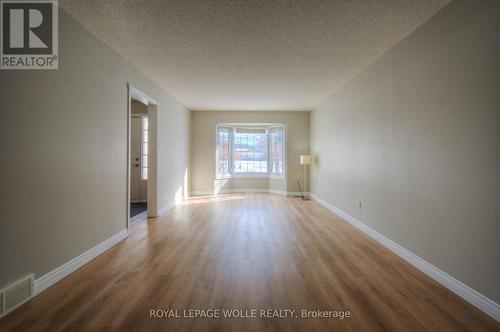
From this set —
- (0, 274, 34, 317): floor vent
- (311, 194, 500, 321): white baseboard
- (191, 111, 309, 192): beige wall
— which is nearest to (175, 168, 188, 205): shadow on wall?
(191, 111, 309, 192): beige wall

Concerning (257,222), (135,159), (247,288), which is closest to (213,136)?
(135,159)

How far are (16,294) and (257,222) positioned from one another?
3.02 meters

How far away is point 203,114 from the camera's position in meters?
7.00

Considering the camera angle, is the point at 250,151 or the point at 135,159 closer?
the point at 135,159

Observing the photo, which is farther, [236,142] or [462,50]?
[236,142]

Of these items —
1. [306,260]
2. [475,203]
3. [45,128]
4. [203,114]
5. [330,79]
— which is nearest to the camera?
[475,203]

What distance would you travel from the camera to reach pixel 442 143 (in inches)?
84.5

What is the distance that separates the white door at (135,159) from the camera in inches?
232

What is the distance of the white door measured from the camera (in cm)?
590

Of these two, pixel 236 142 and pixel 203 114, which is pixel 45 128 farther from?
pixel 236 142

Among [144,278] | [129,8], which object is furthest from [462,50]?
[144,278]

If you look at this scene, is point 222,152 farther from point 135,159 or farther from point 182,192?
point 135,159

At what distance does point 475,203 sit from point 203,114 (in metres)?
6.30

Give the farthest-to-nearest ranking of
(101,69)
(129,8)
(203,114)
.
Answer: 1. (203,114)
2. (101,69)
3. (129,8)
